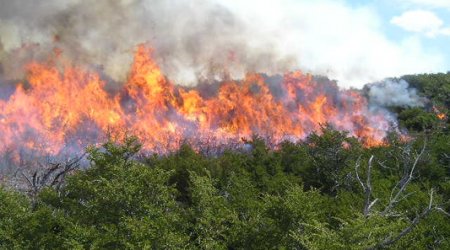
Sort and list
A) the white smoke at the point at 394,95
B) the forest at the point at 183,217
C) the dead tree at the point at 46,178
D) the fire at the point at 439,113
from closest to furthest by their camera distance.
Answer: the forest at the point at 183,217
the dead tree at the point at 46,178
the fire at the point at 439,113
the white smoke at the point at 394,95

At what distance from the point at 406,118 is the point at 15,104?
266ft

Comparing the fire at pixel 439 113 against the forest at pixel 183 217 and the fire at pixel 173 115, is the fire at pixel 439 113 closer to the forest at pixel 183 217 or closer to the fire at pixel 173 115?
the fire at pixel 173 115

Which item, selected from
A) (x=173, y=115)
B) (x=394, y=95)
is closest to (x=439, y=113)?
(x=394, y=95)

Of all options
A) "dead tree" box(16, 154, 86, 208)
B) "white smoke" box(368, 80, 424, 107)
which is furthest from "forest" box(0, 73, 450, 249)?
"white smoke" box(368, 80, 424, 107)

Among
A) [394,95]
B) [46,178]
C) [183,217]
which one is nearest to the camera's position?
[183,217]

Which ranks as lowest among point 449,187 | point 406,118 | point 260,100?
point 449,187

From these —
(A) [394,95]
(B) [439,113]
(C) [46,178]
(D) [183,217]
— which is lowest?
(D) [183,217]

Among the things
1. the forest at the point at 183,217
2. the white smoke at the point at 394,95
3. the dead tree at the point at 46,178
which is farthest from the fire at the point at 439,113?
the dead tree at the point at 46,178

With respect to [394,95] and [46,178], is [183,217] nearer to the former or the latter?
[46,178]

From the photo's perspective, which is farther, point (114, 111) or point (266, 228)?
point (114, 111)

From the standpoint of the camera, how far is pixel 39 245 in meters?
27.6

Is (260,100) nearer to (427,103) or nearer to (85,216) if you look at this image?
(427,103)

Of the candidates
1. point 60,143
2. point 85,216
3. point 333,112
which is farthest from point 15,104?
point 85,216

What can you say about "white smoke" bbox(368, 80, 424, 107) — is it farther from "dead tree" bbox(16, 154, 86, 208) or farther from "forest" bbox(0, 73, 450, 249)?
"dead tree" bbox(16, 154, 86, 208)
